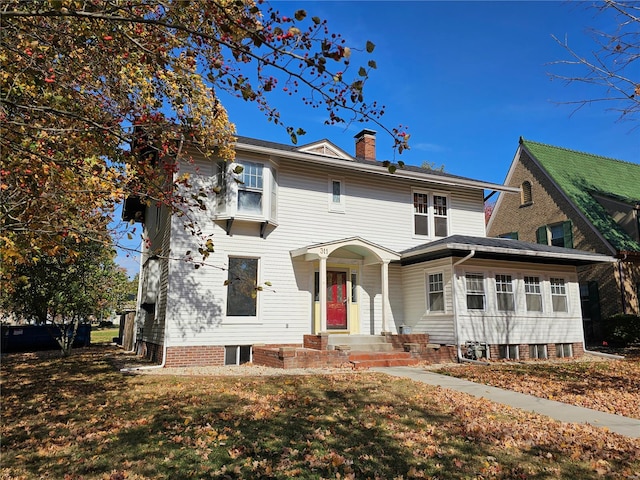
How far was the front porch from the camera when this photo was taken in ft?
36.7

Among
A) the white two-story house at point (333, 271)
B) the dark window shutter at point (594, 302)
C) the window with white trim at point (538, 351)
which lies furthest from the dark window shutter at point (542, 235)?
the window with white trim at point (538, 351)

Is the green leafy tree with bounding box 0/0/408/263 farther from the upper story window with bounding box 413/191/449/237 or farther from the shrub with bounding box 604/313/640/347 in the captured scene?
the shrub with bounding box 604/313/640/347

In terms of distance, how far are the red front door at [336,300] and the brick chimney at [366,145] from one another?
6.35 meters

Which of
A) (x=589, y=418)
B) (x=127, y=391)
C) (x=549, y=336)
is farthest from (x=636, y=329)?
(x=127, y=391)

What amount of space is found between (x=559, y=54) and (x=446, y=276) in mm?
7628

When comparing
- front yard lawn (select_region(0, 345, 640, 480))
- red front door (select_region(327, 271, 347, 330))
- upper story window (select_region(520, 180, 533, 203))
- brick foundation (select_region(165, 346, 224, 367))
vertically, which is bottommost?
front yard lawn (select_region(0, 345, 640, 480))

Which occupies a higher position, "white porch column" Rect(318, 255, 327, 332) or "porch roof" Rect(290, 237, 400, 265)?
"porch roof" Rect(290, 237, 400, 265)

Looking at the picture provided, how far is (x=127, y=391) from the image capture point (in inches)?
308

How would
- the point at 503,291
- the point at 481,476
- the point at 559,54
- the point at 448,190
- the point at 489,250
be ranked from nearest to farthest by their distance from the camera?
the point at 481,476
the point at 559,54
the point at 489,250
the point at 503,291
the point at 448,190

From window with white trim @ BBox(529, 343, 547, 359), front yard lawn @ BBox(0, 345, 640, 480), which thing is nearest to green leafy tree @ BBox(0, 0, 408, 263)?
front yard lawn @ BBox(0, 345, 640, 480)

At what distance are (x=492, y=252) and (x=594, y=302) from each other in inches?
391

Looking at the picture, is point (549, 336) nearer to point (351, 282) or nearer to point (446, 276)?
point (446, 276)

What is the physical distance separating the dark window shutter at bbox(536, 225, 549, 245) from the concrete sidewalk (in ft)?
49.7

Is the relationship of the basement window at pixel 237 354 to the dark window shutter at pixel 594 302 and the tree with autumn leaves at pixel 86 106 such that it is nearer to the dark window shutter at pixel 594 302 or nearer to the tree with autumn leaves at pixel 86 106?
the tree with autumn leaves at pixel 86 106
